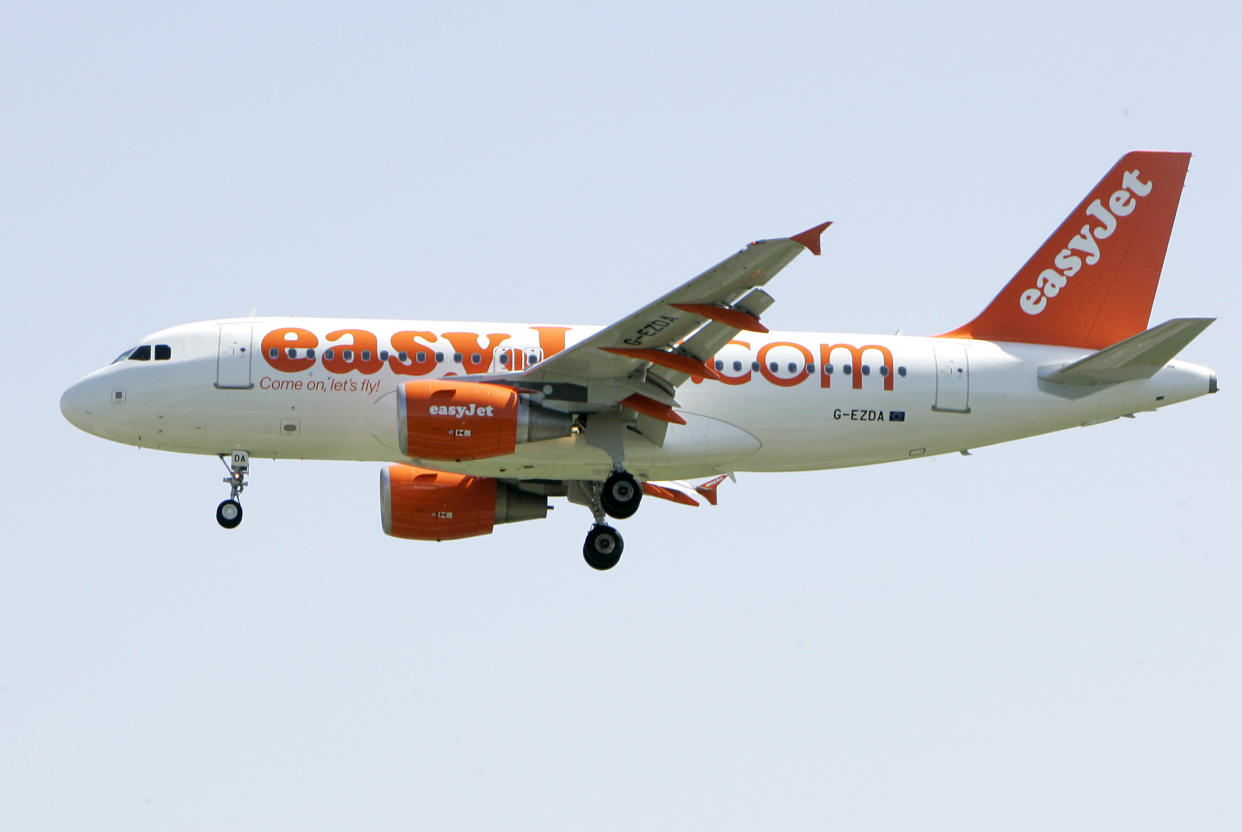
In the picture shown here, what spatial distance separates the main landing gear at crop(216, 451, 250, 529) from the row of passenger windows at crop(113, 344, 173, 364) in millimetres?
2232

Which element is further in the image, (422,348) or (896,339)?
(896,339)

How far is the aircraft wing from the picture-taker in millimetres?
30125

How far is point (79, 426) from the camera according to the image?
3566 cm

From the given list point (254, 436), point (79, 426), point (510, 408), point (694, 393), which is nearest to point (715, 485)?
point (694, 393)

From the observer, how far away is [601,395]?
3428 centimetres

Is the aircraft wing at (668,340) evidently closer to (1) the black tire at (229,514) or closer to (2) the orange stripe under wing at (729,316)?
(2) the orange stripe under wing at (729,316)

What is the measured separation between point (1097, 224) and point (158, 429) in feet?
67.2

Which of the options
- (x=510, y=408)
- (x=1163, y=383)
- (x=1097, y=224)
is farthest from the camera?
(x=1097, y=224)

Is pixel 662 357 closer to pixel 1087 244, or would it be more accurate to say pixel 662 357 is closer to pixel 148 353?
pixel 148 353

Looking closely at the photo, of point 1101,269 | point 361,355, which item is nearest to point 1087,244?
point 1101,269

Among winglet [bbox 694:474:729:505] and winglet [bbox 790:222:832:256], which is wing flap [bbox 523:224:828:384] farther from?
winglet [bbox 694:474:729:505]

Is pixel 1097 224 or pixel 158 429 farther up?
pixel 1097 224

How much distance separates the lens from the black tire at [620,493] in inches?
1382

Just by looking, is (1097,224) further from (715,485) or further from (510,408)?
(510,408)
